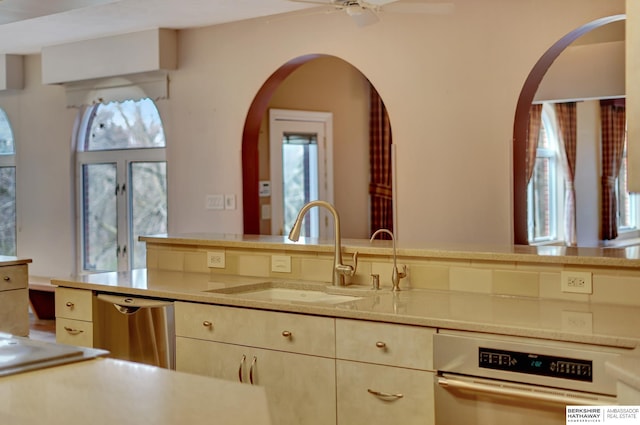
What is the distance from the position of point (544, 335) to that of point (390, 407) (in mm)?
623

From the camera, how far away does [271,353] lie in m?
3.03

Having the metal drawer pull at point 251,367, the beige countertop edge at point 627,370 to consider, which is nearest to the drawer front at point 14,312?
the metal drawer pull at point 251,367

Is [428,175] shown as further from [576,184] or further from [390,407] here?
[576,184]

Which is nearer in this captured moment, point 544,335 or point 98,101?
point 544,335

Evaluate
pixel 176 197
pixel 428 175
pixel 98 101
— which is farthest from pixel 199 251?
pixel 98 101

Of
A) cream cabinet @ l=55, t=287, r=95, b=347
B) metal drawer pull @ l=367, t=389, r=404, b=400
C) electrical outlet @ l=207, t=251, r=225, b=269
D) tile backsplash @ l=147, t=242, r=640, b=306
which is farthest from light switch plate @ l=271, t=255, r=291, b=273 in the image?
metal drawer pull @ l=367, t=389, r=404, b=400

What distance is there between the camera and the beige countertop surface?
1.52 meters

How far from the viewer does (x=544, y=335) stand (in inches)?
92.9

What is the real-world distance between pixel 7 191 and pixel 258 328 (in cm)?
643

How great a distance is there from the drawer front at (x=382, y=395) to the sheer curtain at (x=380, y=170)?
513 cm

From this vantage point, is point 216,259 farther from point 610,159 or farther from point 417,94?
point 610,159

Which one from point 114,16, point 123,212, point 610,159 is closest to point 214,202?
point 123,212

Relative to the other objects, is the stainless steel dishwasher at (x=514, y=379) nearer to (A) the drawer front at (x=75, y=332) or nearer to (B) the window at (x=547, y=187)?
(A) the drawer front at (x=75, y=332)

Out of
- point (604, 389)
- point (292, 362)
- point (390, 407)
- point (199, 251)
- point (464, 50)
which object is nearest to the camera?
point (604, 389)
